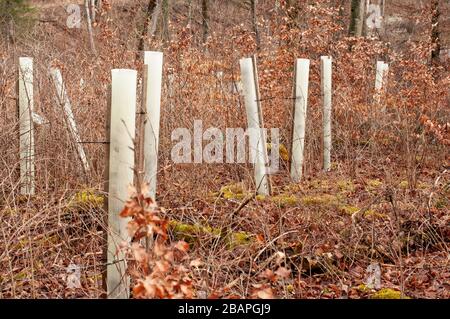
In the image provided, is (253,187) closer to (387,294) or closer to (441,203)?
(441,203)

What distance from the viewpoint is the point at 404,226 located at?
528 centimetres

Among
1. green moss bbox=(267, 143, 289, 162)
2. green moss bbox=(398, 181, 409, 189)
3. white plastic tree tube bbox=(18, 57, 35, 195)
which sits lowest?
green moss bbox=(398, 181, 409, 189)

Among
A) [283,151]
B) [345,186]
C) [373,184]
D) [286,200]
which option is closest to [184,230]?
[286,200]

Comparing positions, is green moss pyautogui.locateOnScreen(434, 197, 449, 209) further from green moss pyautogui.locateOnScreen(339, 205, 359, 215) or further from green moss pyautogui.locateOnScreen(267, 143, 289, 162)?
green moss pyautogui.locateOnScreen(267, 143, 289, 162)

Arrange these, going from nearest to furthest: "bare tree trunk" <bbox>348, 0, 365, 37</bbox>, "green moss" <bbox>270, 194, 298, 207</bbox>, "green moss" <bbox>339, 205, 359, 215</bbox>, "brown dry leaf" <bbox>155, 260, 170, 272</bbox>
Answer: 1. "brown dry leaf" <bbox>155, 260, 170, 272</bbox>
2. "green moss" <bbox>339, 205, 359, 215</bbox>
3. "green moss" <bbox>270, 194, 298, 207</bbox>
4. "bare tree trunk" <bbox>348, 0, 365, 37</bbox>

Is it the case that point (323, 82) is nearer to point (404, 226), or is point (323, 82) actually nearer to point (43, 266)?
point (404, 226)

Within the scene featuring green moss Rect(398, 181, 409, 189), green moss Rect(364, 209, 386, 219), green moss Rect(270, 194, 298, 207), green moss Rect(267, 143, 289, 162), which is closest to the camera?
green moss Rect(364, 209, 386, 219)

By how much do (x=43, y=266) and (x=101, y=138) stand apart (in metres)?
2.55

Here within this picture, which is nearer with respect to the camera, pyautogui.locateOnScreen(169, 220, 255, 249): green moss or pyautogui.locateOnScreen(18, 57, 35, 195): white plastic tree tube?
pyautogui.locateOnScreen(169, 220, 255, 249): green moss

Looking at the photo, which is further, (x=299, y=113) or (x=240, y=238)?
(x=299, y=113)

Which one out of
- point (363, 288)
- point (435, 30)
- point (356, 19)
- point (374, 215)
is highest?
point (356, 19)

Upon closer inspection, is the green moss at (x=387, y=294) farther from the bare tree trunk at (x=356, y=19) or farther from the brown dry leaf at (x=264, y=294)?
the bare tree trunk at (x=356, y=19)

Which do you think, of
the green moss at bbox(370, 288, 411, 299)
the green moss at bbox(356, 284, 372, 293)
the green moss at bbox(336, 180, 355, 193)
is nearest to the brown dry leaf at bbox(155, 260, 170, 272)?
the green moss at bbox(370, 288, 411, 299)

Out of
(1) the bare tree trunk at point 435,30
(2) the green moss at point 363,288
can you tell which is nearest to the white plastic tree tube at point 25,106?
(2) the green moss at point 363,288
